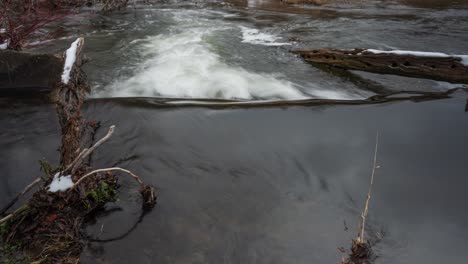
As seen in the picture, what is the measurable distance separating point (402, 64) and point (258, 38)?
4.43 m

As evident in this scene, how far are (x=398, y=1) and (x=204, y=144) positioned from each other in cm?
1348

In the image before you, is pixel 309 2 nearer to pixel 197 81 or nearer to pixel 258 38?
pixel 258 38

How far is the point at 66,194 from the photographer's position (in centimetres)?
319

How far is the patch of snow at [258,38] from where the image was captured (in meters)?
9.41

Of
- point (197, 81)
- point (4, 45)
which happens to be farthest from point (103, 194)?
point (4, 45)

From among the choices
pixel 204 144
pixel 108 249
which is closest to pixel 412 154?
pixel 204 144

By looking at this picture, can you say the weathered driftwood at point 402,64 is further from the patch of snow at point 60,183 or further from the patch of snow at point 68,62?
the patch of snow at point 60,183

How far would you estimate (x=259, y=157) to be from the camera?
4.68 m

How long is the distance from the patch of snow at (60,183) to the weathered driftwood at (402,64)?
19.1ft

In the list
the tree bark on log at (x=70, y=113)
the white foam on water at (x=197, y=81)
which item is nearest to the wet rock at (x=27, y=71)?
the white foam on water at (x=197, y=81)

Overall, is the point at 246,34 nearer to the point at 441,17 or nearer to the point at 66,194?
the point at 441,17

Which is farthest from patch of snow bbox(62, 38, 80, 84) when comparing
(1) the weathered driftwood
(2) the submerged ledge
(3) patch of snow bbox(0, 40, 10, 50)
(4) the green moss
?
(1) the weathered driftwood

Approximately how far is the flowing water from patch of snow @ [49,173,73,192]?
1.53 ft

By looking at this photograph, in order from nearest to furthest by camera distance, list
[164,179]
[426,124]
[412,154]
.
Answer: [164,179]
[412,154]
[426,124]
